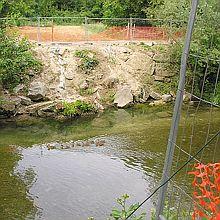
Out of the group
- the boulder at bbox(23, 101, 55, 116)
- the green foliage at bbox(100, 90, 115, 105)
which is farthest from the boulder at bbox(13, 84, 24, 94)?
the green foliage at bbox(100, 90, 115, 105)

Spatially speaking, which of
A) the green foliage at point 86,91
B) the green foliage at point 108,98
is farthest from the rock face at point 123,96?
the green foliage at point 86,91

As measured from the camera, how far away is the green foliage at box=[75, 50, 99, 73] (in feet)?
52.8

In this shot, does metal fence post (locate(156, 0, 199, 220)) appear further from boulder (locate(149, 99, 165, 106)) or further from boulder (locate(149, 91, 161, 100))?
boulder (locate(149, 91, 161, 100))

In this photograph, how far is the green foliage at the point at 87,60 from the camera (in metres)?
16.1

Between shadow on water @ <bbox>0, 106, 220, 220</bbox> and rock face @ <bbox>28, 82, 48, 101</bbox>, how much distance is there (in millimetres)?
1108

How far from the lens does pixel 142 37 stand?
18359 millimetres

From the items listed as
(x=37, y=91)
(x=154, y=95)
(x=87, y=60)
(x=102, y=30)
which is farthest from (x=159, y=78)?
(x=37, y=91)

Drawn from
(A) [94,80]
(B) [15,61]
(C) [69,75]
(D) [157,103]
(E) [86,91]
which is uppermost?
(B) [15,61]

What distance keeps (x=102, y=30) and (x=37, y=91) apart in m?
4.98

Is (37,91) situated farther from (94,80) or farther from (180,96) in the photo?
(180,96)

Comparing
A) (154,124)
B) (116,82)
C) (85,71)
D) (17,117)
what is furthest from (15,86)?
(154,124)

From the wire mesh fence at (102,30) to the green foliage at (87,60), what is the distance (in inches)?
47.5

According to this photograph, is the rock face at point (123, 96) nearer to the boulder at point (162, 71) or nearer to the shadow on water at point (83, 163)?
the shadow on water at point (83, 163)

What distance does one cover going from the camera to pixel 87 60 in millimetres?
16203
